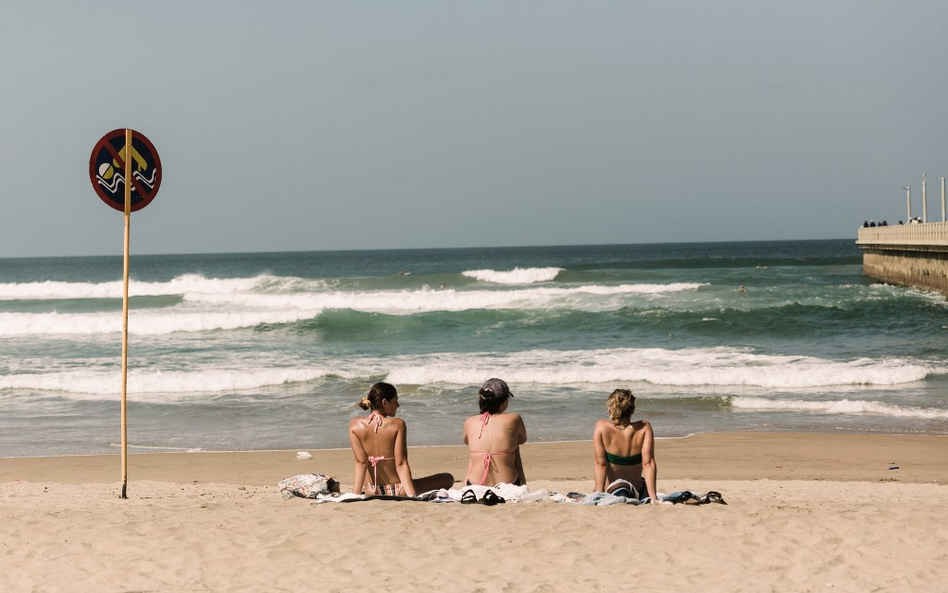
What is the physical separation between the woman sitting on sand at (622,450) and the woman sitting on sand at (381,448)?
1.47 m

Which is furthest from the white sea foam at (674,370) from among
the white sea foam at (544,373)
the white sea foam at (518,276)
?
the white sea foam at (518,276)

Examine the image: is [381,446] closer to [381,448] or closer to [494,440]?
[381,448]

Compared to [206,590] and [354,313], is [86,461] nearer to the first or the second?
[206,590]

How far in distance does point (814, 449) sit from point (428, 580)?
7.39 metres

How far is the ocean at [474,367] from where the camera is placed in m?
13.7

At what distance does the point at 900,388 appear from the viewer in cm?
1644

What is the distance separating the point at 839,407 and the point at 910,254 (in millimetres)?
34002

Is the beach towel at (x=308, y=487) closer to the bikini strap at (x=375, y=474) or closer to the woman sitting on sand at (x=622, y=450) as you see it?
the bikini strap at (x=375, y=474)

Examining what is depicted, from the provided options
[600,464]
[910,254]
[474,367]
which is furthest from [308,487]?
[910,254]

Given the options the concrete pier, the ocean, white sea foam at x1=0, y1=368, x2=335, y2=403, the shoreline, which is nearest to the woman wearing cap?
the shoreline

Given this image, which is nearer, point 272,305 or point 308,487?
point 308,487

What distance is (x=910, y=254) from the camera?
44.9 metres

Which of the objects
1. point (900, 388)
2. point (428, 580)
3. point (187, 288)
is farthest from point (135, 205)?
point (187, 288)

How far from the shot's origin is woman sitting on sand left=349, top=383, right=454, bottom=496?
7.25 meters
